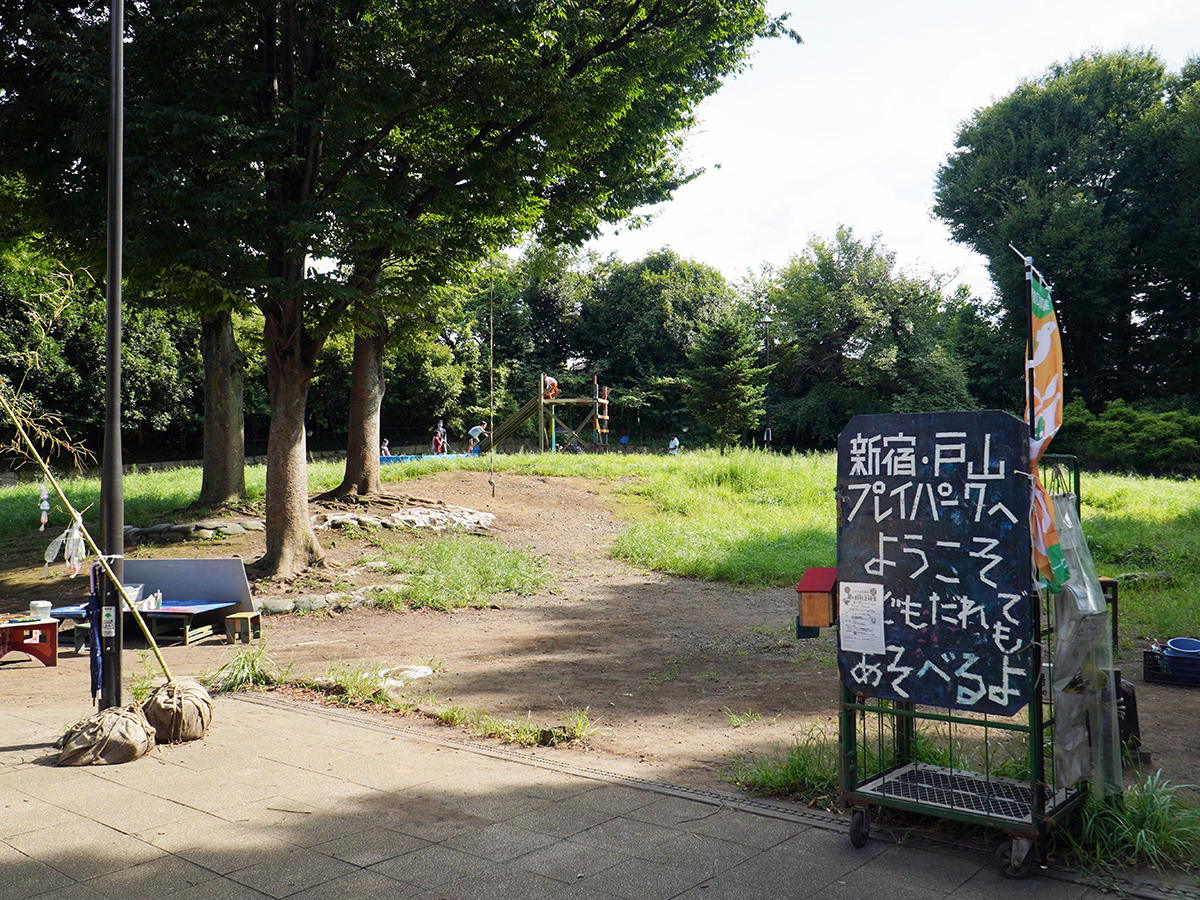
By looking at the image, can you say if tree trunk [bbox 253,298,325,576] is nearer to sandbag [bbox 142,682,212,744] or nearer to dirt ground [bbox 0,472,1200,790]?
dirt ground [bbox 0,472,1200,790]

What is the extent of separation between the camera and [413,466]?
21.7 metres

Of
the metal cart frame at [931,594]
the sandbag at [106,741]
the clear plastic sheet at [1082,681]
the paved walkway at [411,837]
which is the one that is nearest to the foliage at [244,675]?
the paved walkway at [411,837]

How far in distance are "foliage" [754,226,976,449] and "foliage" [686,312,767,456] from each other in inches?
206

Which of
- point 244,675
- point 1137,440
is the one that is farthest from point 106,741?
point 1137,440

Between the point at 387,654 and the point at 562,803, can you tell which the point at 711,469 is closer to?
the point at 387,654

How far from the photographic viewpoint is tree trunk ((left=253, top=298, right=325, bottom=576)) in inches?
487

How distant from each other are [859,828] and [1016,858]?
62 cm

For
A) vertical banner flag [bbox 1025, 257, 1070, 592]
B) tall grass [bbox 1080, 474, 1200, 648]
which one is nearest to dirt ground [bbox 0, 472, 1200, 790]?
tall grass [bbox 1080, 474, 1200, 648]

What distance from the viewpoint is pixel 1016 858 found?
3344mm

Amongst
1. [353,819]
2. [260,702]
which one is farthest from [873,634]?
[260,702]

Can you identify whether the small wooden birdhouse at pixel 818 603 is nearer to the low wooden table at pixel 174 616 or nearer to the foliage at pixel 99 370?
the low wooden table at pixel 174 616

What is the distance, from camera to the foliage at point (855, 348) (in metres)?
41.7

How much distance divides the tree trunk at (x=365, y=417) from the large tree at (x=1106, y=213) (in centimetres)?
2936

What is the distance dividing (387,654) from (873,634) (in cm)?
593
